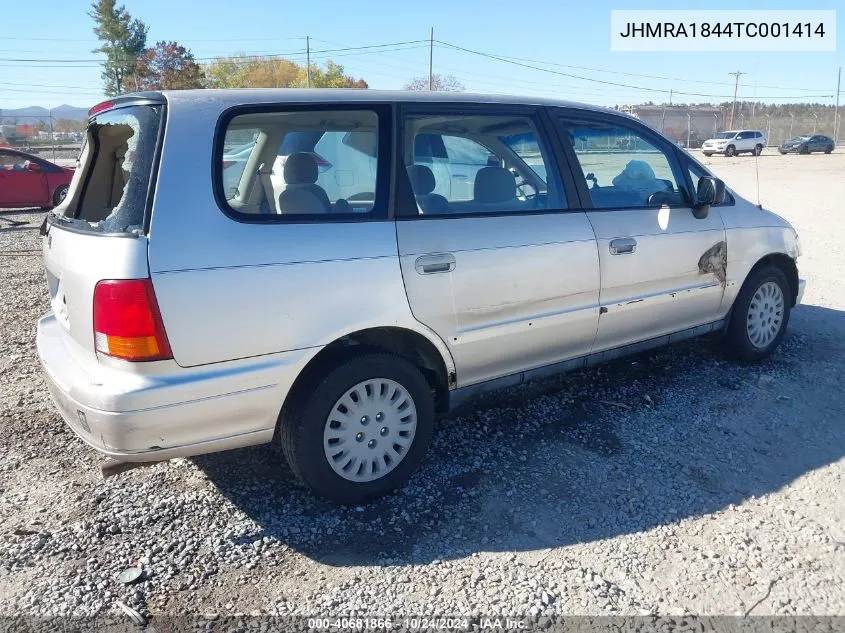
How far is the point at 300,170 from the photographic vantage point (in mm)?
3209

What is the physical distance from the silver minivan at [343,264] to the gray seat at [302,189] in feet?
0.04

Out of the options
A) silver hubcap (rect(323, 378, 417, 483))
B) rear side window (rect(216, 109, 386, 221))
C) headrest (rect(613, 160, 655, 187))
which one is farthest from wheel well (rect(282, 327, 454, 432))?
headrest (rect(613, 160, 655, 187))

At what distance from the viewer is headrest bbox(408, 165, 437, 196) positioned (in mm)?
3322

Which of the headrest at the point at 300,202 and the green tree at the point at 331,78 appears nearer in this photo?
the headrest at the point at 300,202

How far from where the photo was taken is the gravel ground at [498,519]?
2.62 metres

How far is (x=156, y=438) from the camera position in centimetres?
270

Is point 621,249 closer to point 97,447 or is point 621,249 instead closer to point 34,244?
point 97,447

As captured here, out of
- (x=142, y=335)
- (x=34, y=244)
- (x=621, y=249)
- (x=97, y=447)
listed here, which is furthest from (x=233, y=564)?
(x=34, y=244)

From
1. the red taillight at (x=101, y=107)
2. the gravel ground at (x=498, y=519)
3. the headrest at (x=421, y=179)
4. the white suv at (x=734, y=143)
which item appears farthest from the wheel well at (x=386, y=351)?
the white suv at (x=734, y=143)

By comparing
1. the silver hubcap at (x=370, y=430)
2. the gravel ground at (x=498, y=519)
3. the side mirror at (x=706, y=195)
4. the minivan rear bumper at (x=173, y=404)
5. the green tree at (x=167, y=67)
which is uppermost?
the green tree at (x=167, y=67)

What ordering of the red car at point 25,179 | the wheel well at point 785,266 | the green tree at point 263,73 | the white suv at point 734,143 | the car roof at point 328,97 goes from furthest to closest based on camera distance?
the green tree at point 263,73
the white suv at point 734,143
the red car at point 25,179
the wheel well at point 785,266
the car roof at point 328,97

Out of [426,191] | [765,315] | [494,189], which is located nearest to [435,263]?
[426,191]

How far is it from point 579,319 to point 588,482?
3.10ft

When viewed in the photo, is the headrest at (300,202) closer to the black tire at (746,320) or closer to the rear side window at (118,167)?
the rear side window at (118,167)
